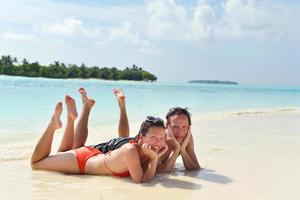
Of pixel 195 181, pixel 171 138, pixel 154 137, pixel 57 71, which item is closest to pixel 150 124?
pixel 154 137

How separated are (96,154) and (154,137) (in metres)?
0.96

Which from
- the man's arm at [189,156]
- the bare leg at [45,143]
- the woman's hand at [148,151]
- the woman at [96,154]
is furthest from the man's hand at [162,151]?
the bare leg at [45,143]

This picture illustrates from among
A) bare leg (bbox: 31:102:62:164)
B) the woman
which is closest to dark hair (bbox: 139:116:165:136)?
the woman

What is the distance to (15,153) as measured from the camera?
21.2 ft

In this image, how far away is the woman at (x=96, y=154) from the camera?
15.1 feet

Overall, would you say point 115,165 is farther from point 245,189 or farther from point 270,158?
→ point 270,158

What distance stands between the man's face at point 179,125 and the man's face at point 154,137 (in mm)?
536

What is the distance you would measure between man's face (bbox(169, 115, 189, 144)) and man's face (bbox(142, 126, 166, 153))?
54 cm

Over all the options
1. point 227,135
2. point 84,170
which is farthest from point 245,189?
point 227,135

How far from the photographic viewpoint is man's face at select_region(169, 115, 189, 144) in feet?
16.8

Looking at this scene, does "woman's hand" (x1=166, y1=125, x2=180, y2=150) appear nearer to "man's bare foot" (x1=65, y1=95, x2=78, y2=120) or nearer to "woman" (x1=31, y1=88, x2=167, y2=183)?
"woman" (x1=31, y1=88, x2=167, y2=183)

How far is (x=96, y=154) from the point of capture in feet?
17.1

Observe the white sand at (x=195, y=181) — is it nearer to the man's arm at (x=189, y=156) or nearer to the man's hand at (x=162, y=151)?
the man's arm at (x=189, y=156)

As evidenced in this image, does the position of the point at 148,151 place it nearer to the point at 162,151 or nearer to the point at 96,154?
the point at 162,151
